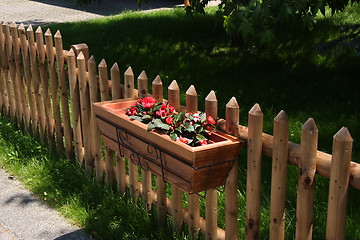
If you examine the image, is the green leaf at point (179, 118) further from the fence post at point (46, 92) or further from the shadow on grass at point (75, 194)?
the fence post at point (46, 92)

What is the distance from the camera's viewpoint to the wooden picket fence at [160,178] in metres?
2.68

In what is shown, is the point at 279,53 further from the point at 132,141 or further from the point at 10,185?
the point at 132,141

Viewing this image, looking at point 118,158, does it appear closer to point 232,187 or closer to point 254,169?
point 232,187

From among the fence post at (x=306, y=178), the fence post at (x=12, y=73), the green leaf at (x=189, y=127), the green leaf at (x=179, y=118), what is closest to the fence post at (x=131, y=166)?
the green leaf at (x=179, y=118)

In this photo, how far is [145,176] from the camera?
4016mm

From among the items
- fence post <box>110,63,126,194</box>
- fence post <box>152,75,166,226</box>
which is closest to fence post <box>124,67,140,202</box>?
fence post <box>110,63,126,194</box>

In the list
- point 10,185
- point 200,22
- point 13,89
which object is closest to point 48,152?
point 10,185

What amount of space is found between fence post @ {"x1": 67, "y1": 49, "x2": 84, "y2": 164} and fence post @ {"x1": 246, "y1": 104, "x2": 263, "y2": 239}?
6.62 ft

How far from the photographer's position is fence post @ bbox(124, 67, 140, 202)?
3972 mm

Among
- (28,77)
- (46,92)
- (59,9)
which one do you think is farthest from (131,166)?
(59,9)

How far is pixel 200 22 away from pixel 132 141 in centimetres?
753

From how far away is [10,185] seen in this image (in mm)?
4867

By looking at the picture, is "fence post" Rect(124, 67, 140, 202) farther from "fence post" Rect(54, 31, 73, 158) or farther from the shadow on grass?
"fence post" Rect(54, 31, 73, 158)

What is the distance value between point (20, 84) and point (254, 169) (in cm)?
333
